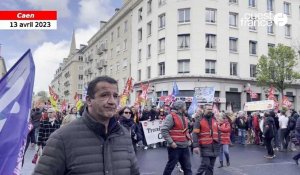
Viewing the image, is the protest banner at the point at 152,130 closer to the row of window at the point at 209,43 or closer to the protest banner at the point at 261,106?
the protest banner at the point at 261,106

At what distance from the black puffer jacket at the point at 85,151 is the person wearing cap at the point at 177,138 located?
506 centimetres

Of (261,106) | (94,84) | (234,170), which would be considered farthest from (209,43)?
(94,84)

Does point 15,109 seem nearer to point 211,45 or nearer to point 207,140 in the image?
point 207,140

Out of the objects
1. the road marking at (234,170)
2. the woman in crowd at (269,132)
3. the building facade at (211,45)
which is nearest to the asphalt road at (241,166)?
the road marking at (234,170)

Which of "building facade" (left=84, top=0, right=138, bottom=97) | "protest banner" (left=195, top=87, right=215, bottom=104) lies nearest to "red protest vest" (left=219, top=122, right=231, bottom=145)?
"protest banner" (left=195, top=87, right=215, bottom=104)

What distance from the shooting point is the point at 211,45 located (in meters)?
37.1

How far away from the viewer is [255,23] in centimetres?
3997

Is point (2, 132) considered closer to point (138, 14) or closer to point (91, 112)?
point (91, 112)

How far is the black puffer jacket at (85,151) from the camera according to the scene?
271 centimetres

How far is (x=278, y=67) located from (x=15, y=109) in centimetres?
3451

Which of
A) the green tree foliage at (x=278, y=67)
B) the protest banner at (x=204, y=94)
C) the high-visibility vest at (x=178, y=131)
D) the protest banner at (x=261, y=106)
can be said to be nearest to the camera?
the high-visibility vest at (x=178, y=131)

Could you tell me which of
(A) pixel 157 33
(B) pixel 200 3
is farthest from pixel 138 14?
(B) pixel 200 3

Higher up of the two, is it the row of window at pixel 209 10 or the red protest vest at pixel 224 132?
→ the row of window at pixel 209 10

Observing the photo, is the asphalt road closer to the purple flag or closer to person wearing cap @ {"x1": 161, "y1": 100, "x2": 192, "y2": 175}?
A: person wearing cap @ {"x1": 161, "y1": 100, "x2": 192, "y2": 175}
